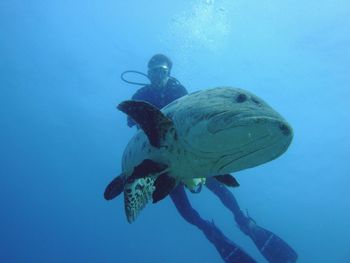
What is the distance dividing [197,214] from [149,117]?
22.7 ft

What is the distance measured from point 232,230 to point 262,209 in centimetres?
1105

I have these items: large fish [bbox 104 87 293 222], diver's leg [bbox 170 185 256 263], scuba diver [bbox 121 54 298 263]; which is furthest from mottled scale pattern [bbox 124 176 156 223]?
diver's leg [bbox 170 185 256 263]

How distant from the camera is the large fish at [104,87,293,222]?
259 centimetres

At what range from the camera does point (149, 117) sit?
3.26m

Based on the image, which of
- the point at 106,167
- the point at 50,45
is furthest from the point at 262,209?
the point at 50,45

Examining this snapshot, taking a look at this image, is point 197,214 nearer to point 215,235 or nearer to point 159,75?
point 215,235

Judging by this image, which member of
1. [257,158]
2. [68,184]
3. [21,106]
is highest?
[68,184]

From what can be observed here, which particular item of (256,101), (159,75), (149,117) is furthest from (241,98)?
(159,75)

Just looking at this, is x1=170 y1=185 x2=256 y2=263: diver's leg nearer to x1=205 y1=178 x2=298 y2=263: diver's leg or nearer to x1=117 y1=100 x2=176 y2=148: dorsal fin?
x1=205 y1=178 x2=298 y2=263: diver's leg

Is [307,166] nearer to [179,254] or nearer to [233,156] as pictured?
[179,254]

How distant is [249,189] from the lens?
200 ft

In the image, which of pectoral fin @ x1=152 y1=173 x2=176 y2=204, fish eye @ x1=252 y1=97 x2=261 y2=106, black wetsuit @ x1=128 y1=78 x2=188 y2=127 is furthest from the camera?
black wetsuit @ x1=128 y1=78 x2=188 y2=127

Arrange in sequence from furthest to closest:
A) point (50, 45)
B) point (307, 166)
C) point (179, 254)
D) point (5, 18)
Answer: point (179, 254)
point (307, 166)
point (50, 45)
point (5, 18)

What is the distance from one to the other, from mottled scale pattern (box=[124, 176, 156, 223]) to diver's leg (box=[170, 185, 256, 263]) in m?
4.96
